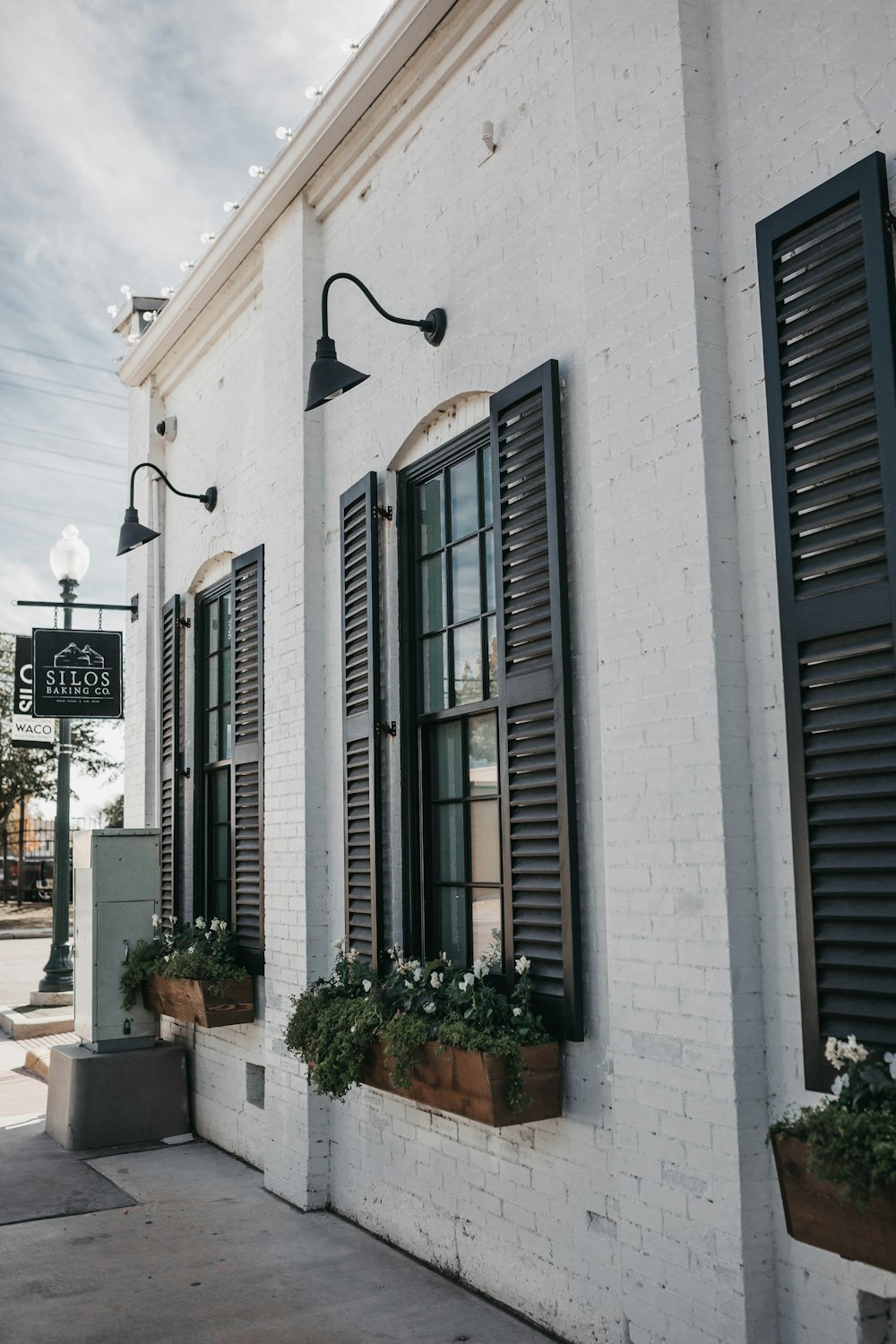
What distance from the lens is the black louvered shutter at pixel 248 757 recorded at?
7320mm

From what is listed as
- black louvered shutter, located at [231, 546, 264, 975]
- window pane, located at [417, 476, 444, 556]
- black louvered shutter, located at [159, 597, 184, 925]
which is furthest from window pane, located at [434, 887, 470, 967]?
black louvered shutter, located at [159, 597, 184, 925]

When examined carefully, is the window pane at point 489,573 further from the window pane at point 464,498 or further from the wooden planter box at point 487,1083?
the wooden planter box at point 487,1083

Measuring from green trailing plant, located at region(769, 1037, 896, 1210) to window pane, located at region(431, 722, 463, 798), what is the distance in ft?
8.41

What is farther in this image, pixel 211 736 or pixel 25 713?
pixel 25 713

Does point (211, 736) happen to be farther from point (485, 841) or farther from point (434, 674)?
point (485, 841)

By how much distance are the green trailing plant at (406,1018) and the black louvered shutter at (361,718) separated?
0.83 feet

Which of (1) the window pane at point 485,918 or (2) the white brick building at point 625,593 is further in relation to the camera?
(1) the window pane at point 485,918

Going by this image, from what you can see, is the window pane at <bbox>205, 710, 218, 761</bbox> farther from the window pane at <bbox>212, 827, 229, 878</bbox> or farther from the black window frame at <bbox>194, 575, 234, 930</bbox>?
the window pane at <bbox>212, 827, 229, 878</bbox>

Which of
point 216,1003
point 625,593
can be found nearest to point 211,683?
point 216,1003

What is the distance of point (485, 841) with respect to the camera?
5.22m

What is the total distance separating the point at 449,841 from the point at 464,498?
1622 mm

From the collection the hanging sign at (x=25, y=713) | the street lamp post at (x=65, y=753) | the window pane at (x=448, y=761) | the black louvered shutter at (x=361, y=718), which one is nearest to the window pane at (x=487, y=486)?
the black louvered shutter at (x=361, y=718)

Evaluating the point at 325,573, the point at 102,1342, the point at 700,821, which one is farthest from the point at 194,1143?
the point at 700,821

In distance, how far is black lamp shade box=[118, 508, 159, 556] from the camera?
26.8 ft
